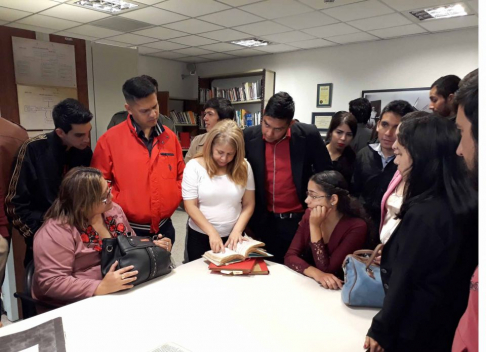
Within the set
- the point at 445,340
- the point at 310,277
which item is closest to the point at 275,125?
the point at 310,277

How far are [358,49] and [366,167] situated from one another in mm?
3958

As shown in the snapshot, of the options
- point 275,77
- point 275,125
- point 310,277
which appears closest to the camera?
point 310,277

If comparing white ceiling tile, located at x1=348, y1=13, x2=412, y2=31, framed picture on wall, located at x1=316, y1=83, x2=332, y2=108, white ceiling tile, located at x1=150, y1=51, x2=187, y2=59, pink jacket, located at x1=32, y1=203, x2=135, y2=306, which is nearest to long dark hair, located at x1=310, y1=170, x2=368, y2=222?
pink jacket, located at x1=32, y1=203, x2=135, y2=306

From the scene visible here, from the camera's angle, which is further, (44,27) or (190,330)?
(44,27)

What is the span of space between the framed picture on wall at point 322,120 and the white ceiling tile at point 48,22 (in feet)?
12.7

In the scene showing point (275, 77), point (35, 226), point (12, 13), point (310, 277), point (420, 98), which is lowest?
point (310, 277)

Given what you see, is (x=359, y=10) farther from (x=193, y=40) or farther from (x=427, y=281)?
(x=427, y=281)

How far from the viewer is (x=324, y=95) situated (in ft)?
19.2

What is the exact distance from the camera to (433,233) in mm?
1011

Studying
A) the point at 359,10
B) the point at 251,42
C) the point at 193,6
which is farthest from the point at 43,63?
the point at 251,42

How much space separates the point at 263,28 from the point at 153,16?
1.44 metres

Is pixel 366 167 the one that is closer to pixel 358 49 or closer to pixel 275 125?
pixel 275 125

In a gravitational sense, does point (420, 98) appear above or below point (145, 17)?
below

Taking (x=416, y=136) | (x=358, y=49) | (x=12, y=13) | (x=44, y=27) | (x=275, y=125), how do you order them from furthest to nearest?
(x=358, y=49) → (x=44, y=27) → (x=12, y=13) → (x=275, y=125) → (x=416, y=136)
